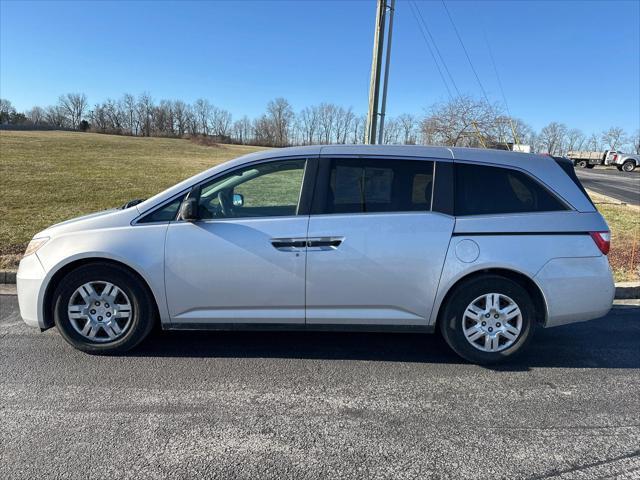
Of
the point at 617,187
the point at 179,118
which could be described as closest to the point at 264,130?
the point at 179,118

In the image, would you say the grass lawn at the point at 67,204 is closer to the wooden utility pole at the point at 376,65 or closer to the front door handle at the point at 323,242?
the front door handle at the point at 323,242

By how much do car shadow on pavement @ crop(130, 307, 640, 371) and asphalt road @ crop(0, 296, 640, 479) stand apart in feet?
0.07

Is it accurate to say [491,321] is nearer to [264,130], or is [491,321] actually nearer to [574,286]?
[574,286]

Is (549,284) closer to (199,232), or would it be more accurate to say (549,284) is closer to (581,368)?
(581,368)

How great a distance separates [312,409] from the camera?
298 cm

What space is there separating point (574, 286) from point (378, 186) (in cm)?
174

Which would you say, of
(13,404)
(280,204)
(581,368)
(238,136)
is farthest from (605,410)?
(238,136)

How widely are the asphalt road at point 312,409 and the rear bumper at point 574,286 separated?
513 mm

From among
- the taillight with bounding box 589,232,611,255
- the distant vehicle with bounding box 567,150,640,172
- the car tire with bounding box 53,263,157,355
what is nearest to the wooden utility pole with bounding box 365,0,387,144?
the taillight with bounding box 589,232,611,255

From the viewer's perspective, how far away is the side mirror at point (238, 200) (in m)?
3.78

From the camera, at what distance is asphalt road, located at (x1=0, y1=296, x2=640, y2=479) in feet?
8.00

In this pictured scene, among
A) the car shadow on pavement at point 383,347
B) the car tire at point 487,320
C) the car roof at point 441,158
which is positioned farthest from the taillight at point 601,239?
the car shadow on pavement at point 383,347

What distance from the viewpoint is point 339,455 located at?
8.25 ft

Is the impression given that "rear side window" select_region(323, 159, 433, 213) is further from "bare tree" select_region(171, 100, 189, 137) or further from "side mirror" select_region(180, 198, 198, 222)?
"bare tree" select_region(171, 100, 189, 137)
